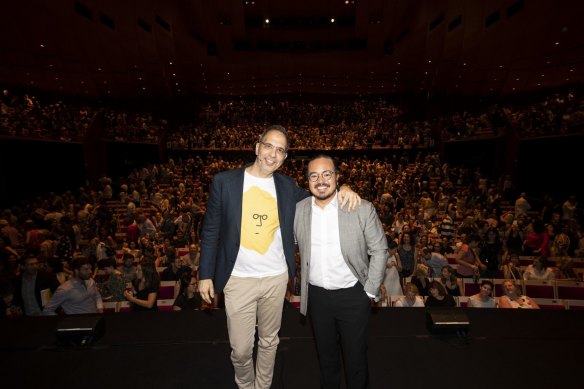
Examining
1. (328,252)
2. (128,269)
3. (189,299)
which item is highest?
(328,252)

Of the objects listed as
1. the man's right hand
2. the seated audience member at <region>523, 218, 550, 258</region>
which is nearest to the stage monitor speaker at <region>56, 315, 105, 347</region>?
the man's right hand

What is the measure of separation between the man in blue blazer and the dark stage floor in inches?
12.8

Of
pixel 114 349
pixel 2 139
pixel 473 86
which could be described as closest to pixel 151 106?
pixel 2 139

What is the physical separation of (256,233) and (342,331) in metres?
0.81

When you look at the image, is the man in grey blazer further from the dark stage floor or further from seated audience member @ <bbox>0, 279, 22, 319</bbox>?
seated audience member @ <bbox>0, 279, 22, 319</bbox>

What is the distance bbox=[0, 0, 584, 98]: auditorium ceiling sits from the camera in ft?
55.0

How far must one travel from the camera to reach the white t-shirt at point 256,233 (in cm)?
232

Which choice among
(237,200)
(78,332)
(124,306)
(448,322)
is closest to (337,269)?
(237,200)

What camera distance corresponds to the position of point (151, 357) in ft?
8.87

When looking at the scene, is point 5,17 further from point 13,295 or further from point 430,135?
point 430,135

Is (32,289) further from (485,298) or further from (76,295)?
(485,298)

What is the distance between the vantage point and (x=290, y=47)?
3050 centimetres

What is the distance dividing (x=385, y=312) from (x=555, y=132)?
12.3 m

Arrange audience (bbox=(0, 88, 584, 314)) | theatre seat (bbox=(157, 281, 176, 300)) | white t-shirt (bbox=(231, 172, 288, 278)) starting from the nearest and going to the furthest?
1. white t-shirt (bbox=(231, 172, 288, 278))
2. theatre seat (bbox=(157, 281, 176, 300))
3. audience (bbox=(0, 88, 584, 314))
